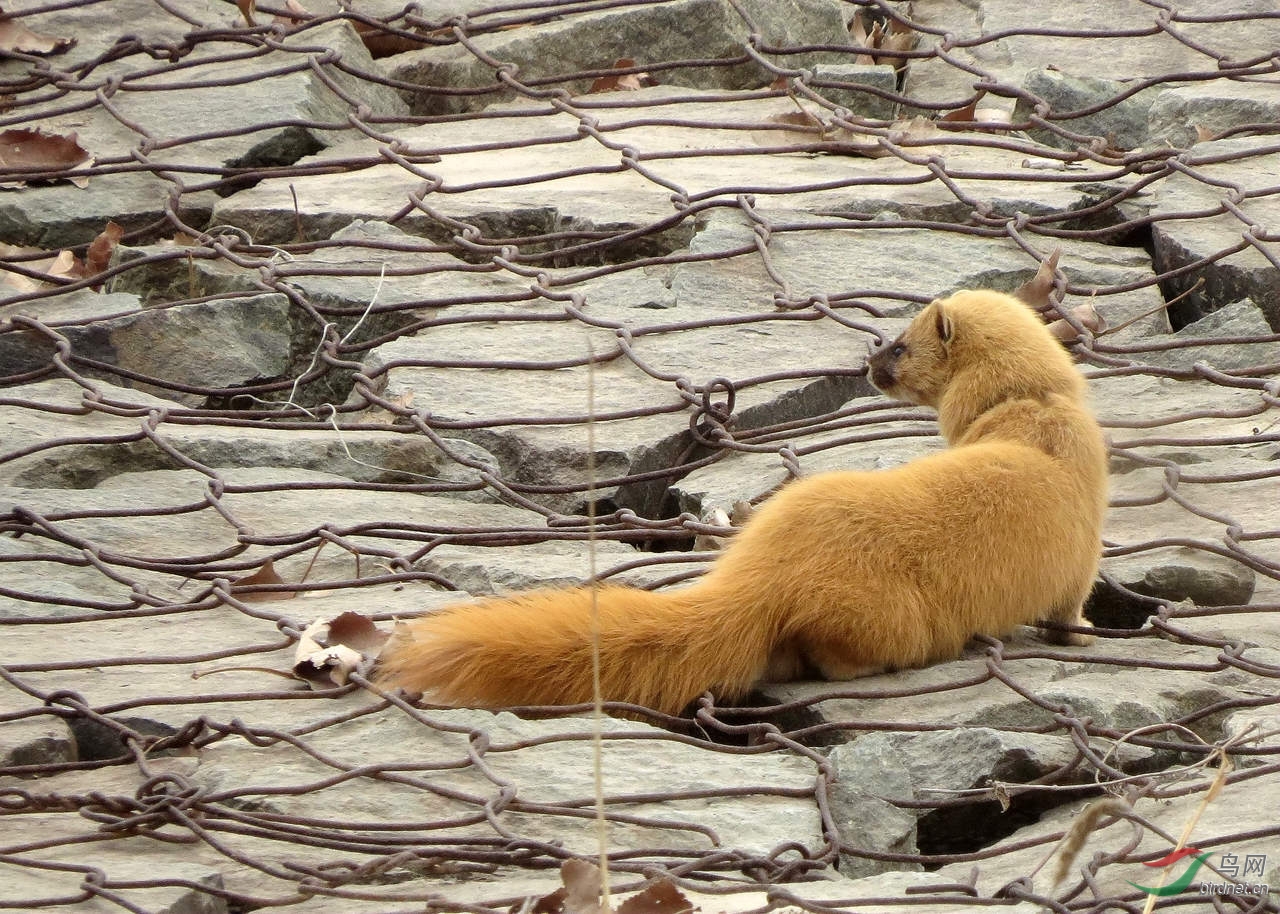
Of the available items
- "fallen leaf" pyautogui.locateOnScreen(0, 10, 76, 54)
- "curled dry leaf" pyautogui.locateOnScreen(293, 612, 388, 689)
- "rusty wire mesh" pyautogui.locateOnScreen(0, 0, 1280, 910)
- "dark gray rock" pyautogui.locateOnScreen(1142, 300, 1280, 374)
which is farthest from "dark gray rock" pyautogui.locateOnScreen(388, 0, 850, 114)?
"curled dry leaf" pyautogui.locateOnScreen(293, 612, 388, 689)

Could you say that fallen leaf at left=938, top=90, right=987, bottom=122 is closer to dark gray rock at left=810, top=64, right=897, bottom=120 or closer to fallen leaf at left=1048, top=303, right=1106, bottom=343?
dark gray rock at left=810, top=64, right=897, bottom=120

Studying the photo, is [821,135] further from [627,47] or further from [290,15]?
[290,15]

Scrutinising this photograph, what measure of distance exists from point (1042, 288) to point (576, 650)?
2.01 meters

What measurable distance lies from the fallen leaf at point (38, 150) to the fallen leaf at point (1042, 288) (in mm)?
2701

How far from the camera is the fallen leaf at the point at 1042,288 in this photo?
14.6 feet

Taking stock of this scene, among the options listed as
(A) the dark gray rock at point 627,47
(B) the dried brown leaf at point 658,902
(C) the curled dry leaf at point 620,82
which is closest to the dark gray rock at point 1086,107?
(A) the dark gray rock at point 627,47

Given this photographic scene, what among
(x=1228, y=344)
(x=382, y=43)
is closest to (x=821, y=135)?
(x=1228, y=344)

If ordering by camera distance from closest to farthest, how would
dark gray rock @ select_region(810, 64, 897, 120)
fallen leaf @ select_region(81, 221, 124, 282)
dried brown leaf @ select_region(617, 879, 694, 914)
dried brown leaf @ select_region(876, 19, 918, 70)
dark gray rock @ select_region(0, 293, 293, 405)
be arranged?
dried brown leaf @ select_region(617, 879, 694, 914) → dark gray rock @ select_region(0, 293, 293, 405) → fallen leaf @ select_region(81, 221, 124, 282) → dark gray rock @ select_region(810, 64, 897, 120) → dried brown leaf @ select_region(876, 19, 918, 70)

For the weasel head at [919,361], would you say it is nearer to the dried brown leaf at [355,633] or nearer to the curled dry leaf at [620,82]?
the dried brown leaf at [355,633]

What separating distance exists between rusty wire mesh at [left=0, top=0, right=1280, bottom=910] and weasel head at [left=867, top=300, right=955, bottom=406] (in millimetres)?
121

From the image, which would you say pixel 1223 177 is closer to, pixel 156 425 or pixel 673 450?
pixel 673 450

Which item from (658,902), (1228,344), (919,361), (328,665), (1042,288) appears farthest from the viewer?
(1042,288)

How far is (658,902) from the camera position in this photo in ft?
7.35

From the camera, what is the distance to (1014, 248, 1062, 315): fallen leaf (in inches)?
176
